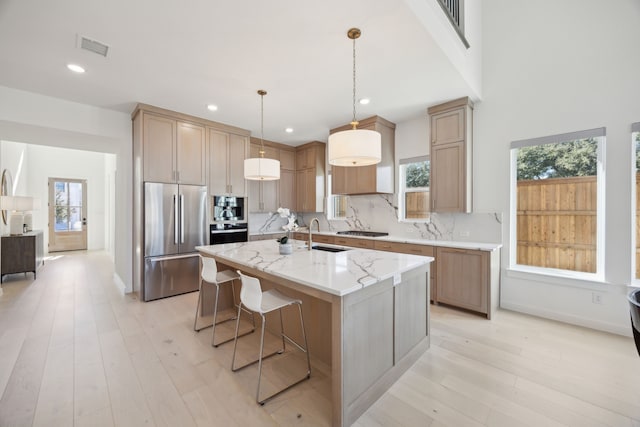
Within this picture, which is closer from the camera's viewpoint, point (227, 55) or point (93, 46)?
point (93, 46)

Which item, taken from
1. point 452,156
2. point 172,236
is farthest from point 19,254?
point 452,156

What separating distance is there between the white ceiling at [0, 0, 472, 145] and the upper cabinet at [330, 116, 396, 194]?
43cm

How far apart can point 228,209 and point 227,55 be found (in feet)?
8.73

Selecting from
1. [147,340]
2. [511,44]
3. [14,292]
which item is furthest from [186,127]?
[511,44]

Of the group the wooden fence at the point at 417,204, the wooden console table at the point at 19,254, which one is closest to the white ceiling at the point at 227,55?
the wooden fence at the point at 417,204

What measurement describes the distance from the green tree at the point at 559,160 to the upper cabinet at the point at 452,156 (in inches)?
24.8

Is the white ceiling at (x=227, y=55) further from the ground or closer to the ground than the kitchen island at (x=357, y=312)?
further from the ground

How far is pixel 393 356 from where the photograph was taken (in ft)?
6.66

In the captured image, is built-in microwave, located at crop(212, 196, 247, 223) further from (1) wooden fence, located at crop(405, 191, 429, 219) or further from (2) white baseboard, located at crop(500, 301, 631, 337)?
(2) white baseboard, located at crop(500, 301, 631, 337)

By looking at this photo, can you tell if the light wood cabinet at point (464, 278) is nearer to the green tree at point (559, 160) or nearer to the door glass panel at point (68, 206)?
the green tree at point (559, 160)

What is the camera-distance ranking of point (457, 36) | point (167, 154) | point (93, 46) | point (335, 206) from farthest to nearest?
point (335, 206) < point (167, 154) < point (457, 36) < point (93, 46)

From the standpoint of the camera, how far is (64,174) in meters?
8.07

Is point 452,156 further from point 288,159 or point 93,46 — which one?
point 93,46

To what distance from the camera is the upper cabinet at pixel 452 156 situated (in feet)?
11.8
